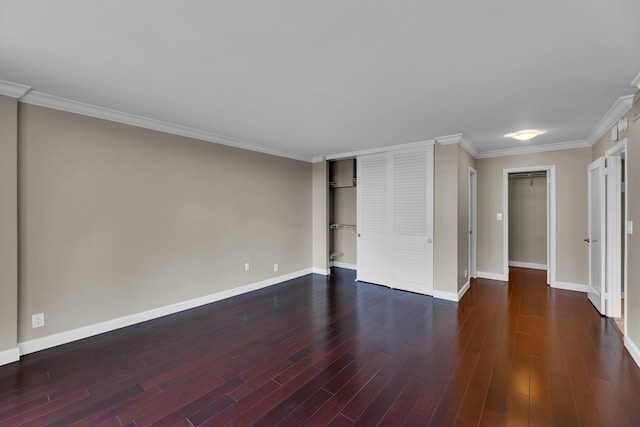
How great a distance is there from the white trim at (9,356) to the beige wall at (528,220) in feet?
27.5

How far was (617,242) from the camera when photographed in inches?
131

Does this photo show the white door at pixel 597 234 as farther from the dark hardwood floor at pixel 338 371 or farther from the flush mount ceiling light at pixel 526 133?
the flush mount ceiling light at pixel 526 133

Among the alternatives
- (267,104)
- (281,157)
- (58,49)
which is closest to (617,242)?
(267,104)

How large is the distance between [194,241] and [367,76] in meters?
3.09

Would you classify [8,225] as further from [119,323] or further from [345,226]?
[345,226]

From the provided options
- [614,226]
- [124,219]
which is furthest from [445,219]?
[124,219]

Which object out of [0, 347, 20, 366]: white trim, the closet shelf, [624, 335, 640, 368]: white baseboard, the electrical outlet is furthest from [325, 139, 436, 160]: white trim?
[0, 347, 20, 366]: white trim

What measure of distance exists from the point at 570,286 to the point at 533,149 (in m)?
2.42

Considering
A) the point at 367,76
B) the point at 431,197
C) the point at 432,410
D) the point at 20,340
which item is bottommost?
the point at 432,410

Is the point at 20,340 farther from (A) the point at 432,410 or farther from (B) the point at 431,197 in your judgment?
(B) the point at 431,197

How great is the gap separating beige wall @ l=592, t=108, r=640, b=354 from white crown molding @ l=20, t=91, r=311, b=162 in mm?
4566

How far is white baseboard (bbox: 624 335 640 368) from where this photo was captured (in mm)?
2454

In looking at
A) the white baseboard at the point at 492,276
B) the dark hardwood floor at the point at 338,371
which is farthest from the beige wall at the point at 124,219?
the white baseboard at the point at 492,276

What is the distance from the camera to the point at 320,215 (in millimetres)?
5832
